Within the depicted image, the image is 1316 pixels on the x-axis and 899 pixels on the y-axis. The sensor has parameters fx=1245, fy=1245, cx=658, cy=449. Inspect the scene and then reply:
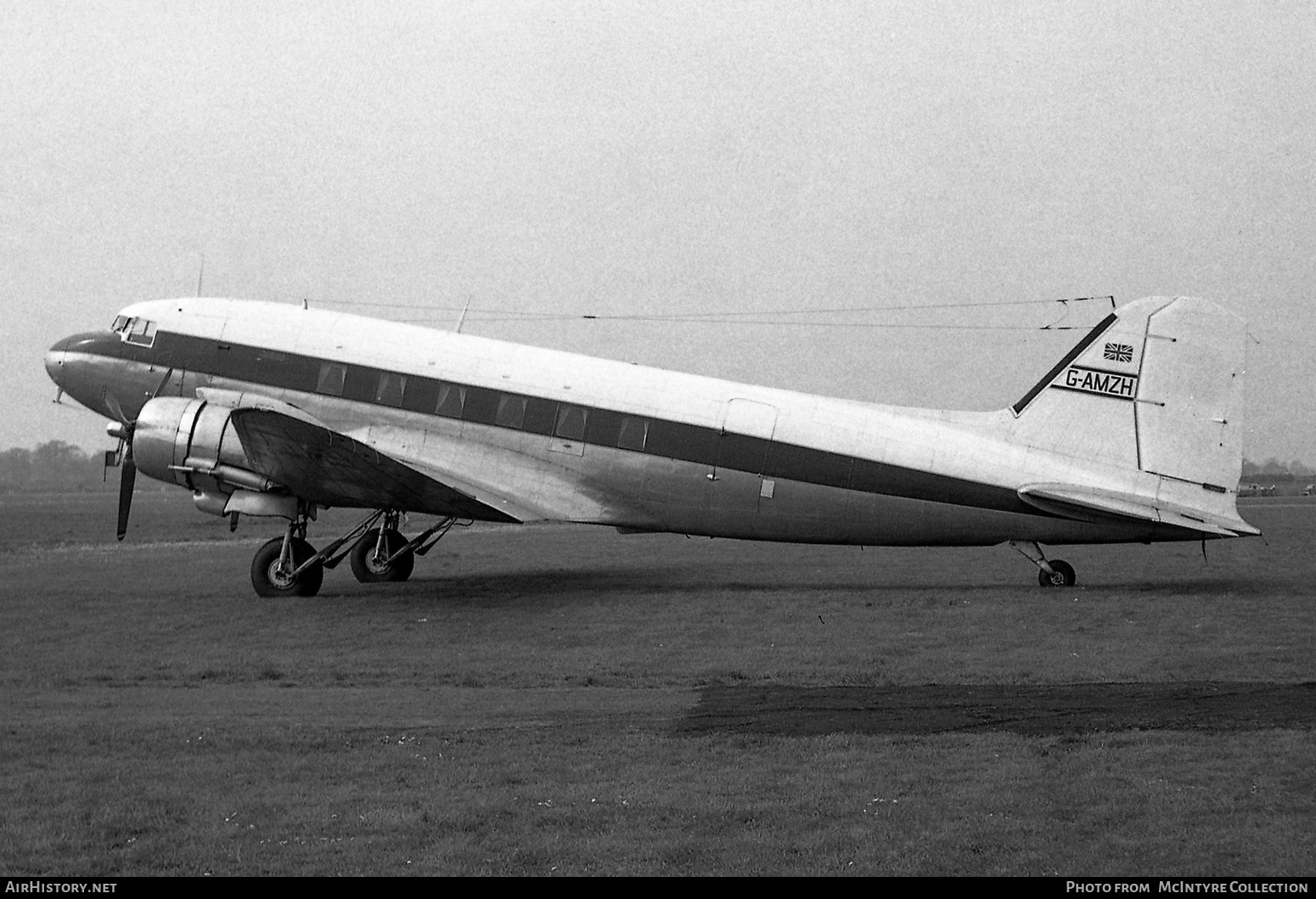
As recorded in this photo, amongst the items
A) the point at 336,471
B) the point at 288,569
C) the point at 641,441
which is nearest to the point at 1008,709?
the point at 641,441

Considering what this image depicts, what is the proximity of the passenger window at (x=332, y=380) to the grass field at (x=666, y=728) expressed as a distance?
327 centimetres

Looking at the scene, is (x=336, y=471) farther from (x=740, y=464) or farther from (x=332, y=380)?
(x=740, y=464)

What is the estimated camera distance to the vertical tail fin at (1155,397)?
18.2 metres

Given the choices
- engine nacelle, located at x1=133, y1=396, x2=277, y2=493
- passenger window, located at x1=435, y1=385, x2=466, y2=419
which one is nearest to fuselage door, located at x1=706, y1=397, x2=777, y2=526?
passenger window, located at x1=435, y1=385, x2=466, y2=419

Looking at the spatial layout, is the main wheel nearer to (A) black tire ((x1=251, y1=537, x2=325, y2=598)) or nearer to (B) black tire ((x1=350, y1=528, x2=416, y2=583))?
(B) black tire ((x1=350, y1=528, x2=416, y2=583))

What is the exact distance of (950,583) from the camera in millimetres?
20062

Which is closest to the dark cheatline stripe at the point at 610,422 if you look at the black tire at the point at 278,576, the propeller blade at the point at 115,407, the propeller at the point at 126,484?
the propeller blade at the point at 115,407

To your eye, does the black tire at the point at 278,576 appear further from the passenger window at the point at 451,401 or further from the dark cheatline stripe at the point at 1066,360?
the dark cheatline stripe at the point at 1066,360

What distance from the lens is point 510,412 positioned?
2023 cm

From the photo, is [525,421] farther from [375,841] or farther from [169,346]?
[375,841]

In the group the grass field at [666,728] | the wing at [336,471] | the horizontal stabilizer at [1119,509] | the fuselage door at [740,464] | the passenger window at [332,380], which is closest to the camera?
the grass field at [666,728]

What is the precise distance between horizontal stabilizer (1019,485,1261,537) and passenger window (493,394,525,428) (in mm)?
7915

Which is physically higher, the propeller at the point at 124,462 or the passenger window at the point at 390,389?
the passenger window at the point at 390,389

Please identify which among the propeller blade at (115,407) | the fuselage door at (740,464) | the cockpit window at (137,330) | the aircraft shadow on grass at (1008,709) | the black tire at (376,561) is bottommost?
the black tire at (376,561)
